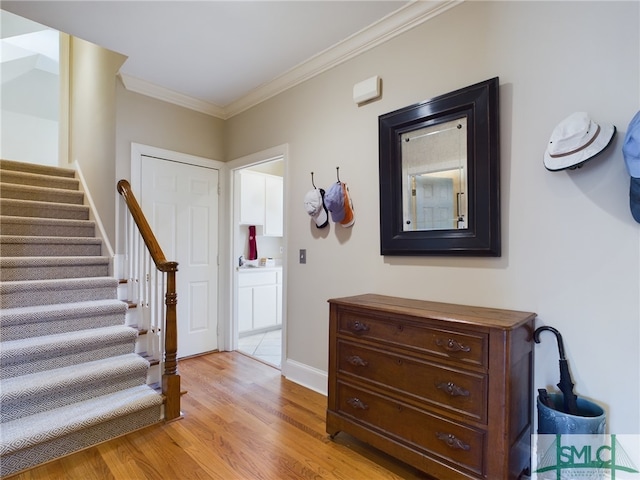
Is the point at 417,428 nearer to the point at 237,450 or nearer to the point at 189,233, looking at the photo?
the point at 237,450

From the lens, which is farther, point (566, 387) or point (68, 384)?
point (68, 384)

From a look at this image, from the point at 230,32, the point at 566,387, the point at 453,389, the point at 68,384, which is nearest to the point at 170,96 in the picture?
the point at 230,32

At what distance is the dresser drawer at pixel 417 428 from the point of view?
145 centimetres

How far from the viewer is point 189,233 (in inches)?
135

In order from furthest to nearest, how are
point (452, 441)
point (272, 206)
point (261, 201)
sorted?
1. point (272, 206)
2. point (261, 201)
3. point (452, 441)

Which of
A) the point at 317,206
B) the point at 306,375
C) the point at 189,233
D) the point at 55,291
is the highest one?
the point at 317,206

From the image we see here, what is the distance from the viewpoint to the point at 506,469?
1360 mm

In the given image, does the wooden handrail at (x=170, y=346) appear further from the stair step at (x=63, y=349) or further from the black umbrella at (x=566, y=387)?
the black umbrella at (x=566, y=387)

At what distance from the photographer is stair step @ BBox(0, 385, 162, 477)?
5.51 ft

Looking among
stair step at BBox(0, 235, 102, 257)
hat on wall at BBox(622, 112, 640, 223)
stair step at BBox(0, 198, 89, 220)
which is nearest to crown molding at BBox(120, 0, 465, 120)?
hat on wall at BBox(622, 112, 640, 223)

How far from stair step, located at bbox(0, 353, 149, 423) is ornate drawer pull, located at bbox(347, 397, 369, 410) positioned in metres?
1.44

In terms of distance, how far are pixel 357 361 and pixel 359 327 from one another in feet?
0.63

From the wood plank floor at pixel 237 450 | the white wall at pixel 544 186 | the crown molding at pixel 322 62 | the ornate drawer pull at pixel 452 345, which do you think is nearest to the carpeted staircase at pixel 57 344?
the wood plank floor at pixel 237 450

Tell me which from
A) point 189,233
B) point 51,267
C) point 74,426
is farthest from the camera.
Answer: point 189,233
